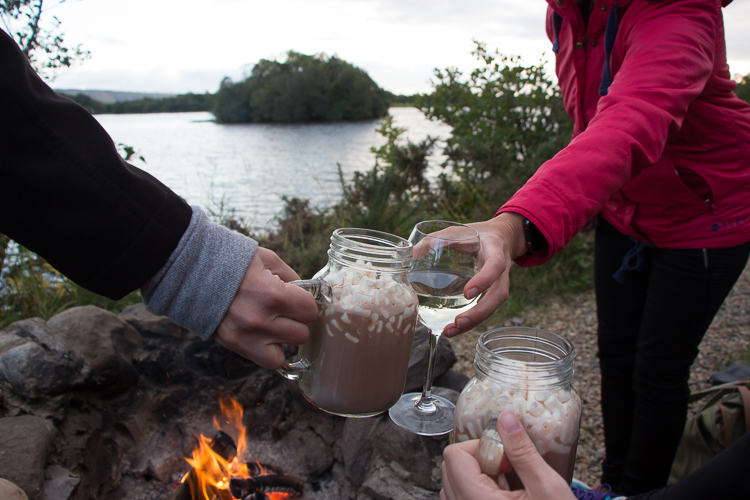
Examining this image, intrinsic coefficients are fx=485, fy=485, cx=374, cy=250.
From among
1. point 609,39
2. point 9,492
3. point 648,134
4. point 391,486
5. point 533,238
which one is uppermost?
point 609,39

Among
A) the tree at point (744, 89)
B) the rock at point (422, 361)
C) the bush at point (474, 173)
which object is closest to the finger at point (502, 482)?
the rock at point (422, 361)

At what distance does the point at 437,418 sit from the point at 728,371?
98.1 inches

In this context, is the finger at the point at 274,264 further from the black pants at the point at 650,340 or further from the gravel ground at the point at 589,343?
the gravel ground at the point at 589,343

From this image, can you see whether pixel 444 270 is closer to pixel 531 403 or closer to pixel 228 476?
pixel 531 403

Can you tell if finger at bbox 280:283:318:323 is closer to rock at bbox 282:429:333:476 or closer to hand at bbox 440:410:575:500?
hand at bbox 440:410:575:500

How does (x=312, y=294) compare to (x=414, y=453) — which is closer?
(x=312, y=294)

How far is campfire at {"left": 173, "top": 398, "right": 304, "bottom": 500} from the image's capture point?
204 centimetres

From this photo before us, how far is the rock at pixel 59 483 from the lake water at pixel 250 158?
3194mm

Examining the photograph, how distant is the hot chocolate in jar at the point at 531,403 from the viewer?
949mm

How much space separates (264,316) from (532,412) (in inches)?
23.9

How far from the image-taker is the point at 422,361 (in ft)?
7.41

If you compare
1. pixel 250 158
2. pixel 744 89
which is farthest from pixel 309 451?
pixel 744 89

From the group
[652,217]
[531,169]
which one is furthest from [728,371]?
[531,169]

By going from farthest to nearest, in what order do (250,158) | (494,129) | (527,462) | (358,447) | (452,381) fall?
1. (250,158)
2. (494,129)
3. (452,381)
4. (358,447)
5. (527,462)
